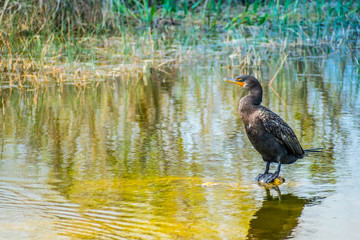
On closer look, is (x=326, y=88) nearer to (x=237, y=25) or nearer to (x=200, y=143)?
(x=200, y=143)

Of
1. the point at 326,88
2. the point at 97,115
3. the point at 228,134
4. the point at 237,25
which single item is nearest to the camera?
the point at 228,134

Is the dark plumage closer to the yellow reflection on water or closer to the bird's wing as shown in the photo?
the bird's wing

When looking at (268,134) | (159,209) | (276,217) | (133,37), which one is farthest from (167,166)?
(133,37)

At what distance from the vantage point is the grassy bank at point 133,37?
349 inches

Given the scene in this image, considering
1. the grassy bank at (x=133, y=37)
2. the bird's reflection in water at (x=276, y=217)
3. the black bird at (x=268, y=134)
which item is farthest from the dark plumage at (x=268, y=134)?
the grassy bank at (x=133, y=37)

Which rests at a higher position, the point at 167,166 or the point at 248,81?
the point at 248,81

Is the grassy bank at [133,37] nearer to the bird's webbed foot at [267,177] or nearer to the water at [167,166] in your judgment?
the water at [167,166]

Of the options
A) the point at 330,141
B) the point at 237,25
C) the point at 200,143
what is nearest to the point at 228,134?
the point at 200,143

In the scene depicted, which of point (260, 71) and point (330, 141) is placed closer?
point (330, 141)

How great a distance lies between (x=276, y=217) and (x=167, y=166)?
1.25 meters

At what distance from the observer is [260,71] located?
30.8 ft

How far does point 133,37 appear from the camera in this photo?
11453 millimetres

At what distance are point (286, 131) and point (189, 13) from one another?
33.7 ft

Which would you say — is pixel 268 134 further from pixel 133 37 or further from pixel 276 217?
pixel 133 37
